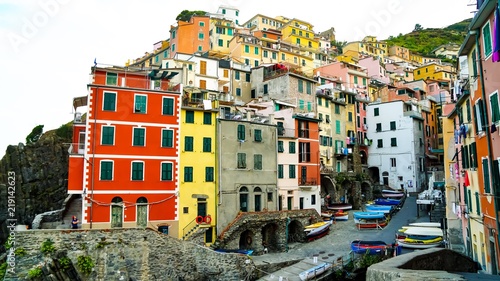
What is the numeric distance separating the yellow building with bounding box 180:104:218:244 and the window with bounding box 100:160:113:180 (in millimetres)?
5936

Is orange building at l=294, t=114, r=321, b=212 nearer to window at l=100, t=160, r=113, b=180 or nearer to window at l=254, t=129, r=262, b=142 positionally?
window at l=254, t=129, r=262, b=142

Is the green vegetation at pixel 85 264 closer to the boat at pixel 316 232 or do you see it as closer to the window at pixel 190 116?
the window at pixel 190 116

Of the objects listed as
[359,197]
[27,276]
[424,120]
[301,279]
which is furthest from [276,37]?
[27,276]

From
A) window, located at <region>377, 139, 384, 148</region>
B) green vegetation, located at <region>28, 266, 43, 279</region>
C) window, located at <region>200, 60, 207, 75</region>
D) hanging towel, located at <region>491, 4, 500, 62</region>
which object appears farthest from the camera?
window, located at <region>377, 139, 384, 148</region>

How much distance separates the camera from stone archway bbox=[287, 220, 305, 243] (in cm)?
3839

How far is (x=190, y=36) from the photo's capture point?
75750 millimetres


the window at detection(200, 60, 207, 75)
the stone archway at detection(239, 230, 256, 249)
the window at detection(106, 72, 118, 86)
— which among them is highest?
the window at detection(200, 60, 207, 75)

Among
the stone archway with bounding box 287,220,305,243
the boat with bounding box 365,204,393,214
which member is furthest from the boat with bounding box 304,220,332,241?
the boat with bounding box 365,204,393,214

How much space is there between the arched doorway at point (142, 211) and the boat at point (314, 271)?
44.6ft

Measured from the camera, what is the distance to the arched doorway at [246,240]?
35.2m

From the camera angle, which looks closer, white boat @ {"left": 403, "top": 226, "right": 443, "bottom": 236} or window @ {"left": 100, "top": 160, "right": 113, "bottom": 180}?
white boat @ {"left": 403, "top": 226, "right": 443, "bottom": 236}

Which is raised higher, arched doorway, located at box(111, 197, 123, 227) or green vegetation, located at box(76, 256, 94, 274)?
arched doorway, located at box(111, 197, 123, 227)

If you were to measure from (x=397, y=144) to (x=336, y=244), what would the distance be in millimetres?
29374

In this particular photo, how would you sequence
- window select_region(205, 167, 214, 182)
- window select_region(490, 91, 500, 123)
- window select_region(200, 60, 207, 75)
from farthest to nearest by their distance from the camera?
window select_region(200, 60, 207, 75) → window select_region(205, 167, 214, 182) → window select_region(490, 91, 500, 123)
